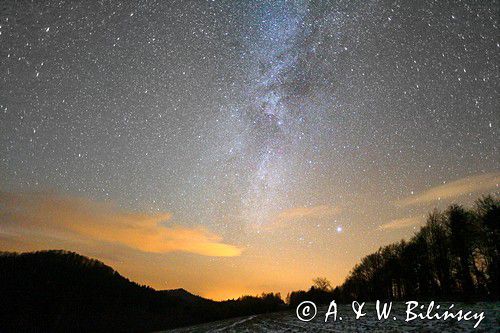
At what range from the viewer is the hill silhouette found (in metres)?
105

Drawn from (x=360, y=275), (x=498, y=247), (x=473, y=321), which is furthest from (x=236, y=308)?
(x=473, y=321)

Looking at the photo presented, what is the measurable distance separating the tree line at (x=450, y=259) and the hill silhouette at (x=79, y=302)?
47304 mm

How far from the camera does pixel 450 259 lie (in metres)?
47.7

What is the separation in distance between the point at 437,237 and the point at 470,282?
28.7 feet

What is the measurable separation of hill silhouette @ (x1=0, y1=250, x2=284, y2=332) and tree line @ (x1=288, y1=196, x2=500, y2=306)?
47.3m

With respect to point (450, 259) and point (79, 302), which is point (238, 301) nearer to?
point (79, 302)

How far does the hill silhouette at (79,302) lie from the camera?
105 metres

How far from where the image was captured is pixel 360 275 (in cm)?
8431

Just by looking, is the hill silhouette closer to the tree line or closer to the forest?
the forest

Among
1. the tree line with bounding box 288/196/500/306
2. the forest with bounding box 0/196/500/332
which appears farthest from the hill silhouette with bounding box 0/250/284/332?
the tree line with bounding box 288/196/500/306

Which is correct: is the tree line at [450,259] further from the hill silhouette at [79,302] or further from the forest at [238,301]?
the hill silhouette at [79,302]

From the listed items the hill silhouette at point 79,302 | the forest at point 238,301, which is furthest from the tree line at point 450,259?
the hill silhouette at point 79,302

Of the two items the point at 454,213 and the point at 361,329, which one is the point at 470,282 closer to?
the point at 454,213

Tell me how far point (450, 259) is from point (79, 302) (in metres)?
134
